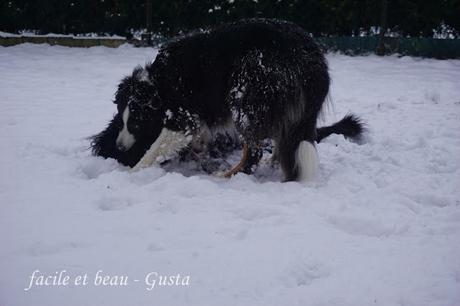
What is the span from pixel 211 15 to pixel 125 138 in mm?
7447

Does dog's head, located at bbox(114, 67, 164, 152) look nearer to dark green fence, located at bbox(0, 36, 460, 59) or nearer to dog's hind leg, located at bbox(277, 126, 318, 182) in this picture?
dog's hind leg, located at bbox(277, 126, 318, 182)

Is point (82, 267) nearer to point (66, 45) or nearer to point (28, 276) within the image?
point (28, 276)

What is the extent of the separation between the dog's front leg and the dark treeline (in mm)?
7386

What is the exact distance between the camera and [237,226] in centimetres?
238

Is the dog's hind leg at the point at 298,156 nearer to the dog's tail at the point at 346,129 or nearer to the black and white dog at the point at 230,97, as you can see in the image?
the black and white dog at the point at 230,97

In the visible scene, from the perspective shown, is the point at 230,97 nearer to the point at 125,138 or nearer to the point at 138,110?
the point at 138,110

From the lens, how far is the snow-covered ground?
1855 mm

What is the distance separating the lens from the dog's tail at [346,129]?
4168mm

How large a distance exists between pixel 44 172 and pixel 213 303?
1918 mm

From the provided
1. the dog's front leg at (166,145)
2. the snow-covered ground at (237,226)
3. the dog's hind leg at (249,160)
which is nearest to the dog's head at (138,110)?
the dog's front leg at (166,145)

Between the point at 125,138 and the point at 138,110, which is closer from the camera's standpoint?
the point at 138,110

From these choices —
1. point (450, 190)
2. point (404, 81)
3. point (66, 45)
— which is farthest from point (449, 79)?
point (66, 45)

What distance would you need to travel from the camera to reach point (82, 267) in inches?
77.2

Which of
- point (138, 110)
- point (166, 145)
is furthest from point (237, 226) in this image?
point (138, 110)
